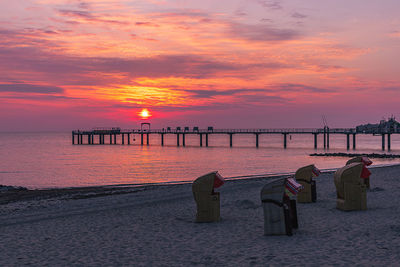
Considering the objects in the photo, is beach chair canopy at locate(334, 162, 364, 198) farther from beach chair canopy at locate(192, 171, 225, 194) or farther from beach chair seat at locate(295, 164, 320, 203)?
beach chair canopy at locate(192, 171, 225, 194)

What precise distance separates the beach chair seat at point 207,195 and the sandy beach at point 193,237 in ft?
0.89

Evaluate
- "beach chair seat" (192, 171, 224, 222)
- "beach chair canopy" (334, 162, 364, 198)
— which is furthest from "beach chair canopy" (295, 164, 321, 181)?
"beach chair seat" (192, 171, 224, 222)

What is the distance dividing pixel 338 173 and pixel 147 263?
6263mm

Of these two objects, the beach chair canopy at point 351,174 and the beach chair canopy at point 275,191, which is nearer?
the beach chair canopy at point 275,191

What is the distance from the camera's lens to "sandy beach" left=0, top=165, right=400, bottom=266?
718cm

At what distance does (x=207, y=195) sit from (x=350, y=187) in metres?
4.02

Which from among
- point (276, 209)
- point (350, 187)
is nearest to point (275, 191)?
point (276, 209)

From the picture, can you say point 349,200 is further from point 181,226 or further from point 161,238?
point 161,238

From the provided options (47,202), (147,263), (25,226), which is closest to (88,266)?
(147,263)

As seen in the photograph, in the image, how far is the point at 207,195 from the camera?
1033 centimetres

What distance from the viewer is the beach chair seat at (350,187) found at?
10789 millimetres

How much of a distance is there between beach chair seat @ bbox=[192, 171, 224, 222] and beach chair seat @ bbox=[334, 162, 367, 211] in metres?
3.42

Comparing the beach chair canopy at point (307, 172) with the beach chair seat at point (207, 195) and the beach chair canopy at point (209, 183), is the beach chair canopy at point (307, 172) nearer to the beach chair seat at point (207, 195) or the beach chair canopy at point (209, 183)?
the beach chair seat at point (207, 195)

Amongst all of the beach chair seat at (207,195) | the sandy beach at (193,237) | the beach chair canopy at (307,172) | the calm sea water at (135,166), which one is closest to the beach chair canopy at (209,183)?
the beach chair seat at (207,195)
